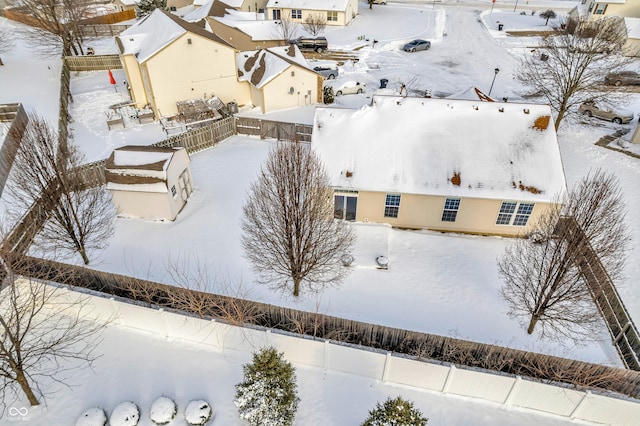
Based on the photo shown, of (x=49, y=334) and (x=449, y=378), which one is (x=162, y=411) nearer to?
(x=49, y=334)

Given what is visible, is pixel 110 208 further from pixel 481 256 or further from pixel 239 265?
pixel 481 256

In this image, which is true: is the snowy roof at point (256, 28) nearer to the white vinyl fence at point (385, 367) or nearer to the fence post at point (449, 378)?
the white vinyl fence at point (385, 367)

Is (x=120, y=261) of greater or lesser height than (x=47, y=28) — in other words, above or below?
below

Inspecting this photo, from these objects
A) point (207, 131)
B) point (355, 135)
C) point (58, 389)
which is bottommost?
point (58, 389)

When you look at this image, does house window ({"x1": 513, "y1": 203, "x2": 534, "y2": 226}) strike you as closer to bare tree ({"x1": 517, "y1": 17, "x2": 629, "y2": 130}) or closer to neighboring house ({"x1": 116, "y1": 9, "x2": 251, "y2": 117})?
bare tree ({"x1": 517, "y1": 17, "x2": 629, "y2": 130})

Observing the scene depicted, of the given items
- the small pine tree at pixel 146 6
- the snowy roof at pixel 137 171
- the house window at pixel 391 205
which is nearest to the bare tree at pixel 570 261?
the house window at pixel 391 205

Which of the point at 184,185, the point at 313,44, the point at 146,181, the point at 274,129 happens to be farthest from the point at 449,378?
the point at 313,44

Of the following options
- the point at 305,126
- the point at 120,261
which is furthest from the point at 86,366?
the point at 305,126
